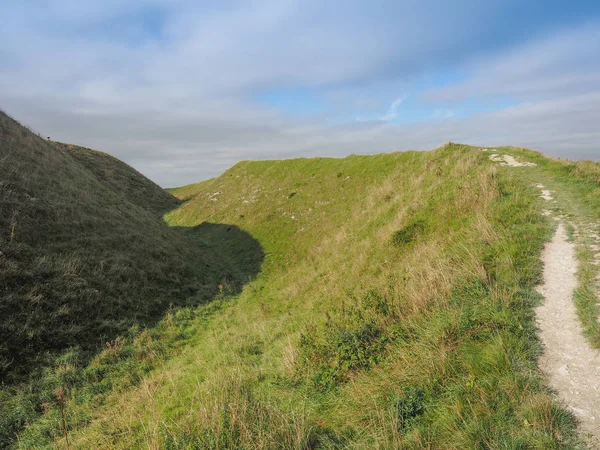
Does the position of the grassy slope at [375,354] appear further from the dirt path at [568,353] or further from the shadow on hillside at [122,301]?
the shadow on hillside at [122,301]

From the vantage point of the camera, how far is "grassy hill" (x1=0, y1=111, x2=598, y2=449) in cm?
465

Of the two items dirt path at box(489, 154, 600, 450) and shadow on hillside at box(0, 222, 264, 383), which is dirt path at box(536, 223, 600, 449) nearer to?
dirt path at box(489, 154, 600, 450)

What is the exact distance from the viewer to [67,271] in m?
13.2

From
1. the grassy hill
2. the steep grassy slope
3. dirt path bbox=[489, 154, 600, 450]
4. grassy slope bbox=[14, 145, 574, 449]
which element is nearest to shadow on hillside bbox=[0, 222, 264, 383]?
the steep grassy slope

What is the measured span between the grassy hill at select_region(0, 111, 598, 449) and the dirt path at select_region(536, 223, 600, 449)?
0.84 feet

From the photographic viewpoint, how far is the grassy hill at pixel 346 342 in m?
4.65

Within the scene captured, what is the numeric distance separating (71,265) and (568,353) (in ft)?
57.4

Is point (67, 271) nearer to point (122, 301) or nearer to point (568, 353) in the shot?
point (122, 301)

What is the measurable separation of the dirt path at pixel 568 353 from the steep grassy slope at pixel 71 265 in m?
13.7

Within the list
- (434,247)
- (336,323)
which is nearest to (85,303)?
(336,323)

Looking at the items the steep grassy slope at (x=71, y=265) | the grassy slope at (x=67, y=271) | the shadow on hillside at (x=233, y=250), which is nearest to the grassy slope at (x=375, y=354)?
the grassy slope at (x=67, y=271)

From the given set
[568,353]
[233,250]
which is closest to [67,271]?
[233,250]

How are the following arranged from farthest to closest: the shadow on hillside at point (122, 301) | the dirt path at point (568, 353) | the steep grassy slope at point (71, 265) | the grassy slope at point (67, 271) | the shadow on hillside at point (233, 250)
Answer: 1. the shadow on hillside at point (233, 250)
2. the steep grassy slope at point (71, 265)
3. the shadow on hillside at point (122, 301)
4. the grassy slope at point (67, 271)
5. the dirt path at point (568, 353)

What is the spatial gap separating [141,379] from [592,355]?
11.7 metres
